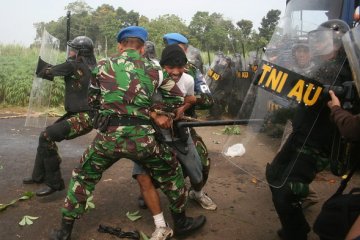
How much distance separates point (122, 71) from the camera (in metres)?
3.11

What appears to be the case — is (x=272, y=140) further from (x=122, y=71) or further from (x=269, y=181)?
(x=122, y=71)

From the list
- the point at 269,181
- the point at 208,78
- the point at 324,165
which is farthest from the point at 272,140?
the point at 208,78

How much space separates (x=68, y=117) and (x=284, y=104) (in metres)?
3.16

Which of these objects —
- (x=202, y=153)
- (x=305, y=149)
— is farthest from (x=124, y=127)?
(x=305, y=149)

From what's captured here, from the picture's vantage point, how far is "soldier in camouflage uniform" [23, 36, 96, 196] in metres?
4.47

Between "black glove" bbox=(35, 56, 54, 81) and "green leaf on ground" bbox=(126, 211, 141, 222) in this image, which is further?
"black glove" bbox=(35, 56, 54, 81)

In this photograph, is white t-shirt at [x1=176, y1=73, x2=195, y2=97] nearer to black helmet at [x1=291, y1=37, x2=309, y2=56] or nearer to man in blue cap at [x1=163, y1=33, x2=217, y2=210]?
man in blue cap at [x1=163, y1=33, x2=217, y2=210]

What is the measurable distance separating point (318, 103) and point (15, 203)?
351 centimetres

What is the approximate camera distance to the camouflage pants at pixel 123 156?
309cm

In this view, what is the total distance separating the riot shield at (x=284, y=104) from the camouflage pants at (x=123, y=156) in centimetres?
81

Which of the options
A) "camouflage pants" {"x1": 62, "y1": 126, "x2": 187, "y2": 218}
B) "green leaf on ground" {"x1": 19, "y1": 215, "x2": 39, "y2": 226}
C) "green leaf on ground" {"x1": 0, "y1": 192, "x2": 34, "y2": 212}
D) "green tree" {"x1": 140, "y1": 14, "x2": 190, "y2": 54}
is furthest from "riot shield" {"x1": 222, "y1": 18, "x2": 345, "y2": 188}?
"green tree" {"x1": 140, "y1": 14, "x2": 190, "y2": 54}

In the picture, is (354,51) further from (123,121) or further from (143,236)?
(143,236)

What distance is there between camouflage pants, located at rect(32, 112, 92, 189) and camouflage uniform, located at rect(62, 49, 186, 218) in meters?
1.33

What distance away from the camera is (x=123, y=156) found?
10.3ft
